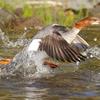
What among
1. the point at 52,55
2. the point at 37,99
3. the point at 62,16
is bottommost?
the point at 37,99

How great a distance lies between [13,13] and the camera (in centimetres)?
1692

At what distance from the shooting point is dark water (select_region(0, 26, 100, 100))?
271 inches

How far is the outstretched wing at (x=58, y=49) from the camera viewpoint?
8.15 metres

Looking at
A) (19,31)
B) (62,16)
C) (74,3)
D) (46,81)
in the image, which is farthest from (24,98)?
(74,3)

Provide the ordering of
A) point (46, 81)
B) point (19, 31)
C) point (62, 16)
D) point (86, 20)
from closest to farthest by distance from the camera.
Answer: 1. point (46, 81)
2. point (86, 20)
3. point (19, 31)
4. point (62, 16)

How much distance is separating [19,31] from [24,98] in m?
7.89

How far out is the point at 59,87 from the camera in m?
7.48

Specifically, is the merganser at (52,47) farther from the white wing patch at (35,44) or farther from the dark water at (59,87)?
the dark water at (59,87)

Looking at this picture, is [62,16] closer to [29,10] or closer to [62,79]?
[29,10]

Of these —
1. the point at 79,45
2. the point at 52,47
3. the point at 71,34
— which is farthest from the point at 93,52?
the point at 52,47

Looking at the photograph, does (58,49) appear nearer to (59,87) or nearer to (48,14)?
(59,87)

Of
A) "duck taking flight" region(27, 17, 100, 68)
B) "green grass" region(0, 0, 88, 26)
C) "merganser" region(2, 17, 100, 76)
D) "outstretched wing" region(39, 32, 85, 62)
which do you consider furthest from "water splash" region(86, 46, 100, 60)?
"green grass" region(0, 0, 88, 26)

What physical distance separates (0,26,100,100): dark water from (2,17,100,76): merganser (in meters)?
0.34

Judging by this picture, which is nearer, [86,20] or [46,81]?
[46,81]
